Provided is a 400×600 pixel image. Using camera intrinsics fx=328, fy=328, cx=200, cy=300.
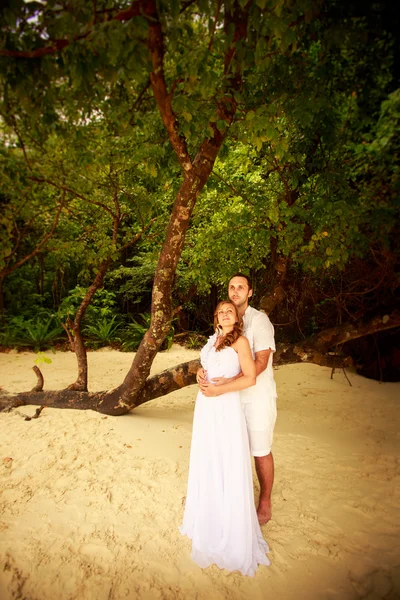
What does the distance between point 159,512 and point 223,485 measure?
2.70ft

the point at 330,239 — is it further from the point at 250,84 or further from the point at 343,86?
the point at 250,84

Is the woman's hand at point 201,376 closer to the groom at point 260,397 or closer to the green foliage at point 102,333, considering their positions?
the groom at point 260,397

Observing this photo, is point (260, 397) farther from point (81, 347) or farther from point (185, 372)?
point (81, 347)

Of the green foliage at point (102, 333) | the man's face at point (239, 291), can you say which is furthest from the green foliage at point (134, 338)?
the man's face at point (239, 291)

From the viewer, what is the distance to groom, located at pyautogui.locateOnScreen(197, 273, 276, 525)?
99.9 inches

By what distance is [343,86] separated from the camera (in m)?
3.10

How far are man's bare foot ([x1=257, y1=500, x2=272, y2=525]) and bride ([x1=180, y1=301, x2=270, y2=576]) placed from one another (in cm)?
26

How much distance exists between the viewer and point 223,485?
2.36 m

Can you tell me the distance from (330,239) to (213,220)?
7.49 ft

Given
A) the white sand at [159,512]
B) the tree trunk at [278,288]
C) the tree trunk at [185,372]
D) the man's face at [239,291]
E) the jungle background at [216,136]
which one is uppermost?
the jungle background at [216,136]

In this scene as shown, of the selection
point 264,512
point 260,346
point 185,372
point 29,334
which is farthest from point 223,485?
point 29,334

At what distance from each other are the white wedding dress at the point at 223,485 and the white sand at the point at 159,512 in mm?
121

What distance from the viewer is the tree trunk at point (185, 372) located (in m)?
4.59

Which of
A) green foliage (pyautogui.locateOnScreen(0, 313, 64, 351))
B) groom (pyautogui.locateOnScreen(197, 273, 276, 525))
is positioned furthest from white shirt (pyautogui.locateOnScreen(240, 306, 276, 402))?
green foliage (pyautogui.locateOnScreen(0, 313, 64, 351))
